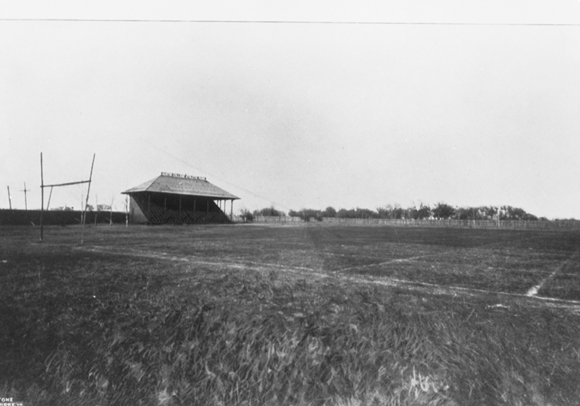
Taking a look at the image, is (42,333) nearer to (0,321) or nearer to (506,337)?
(0,321)

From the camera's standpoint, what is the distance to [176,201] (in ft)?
159

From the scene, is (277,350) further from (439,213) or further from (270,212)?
(439,213)

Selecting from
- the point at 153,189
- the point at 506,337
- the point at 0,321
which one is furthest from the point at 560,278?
the point at 153,189

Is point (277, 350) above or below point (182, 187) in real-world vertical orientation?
below

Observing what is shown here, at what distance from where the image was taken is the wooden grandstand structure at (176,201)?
1785 inches

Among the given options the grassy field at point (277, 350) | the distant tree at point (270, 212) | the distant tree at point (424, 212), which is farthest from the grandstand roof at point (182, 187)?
the distant tree at point (424, 212)

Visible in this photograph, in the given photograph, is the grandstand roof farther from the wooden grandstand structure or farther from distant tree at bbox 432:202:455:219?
distant tree at bbox 432:202:455:219

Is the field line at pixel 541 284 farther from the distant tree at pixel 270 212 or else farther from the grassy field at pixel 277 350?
the distant tree at pixel 270 212

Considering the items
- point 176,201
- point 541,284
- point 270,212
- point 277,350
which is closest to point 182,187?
point 176,201

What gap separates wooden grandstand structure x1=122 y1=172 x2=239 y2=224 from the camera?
149ft

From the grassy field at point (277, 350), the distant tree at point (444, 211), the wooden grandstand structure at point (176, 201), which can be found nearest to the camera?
the grassy field at point (277, 350)

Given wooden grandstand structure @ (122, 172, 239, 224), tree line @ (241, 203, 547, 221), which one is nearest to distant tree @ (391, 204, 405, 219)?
tree line @ (241, 203, 547, 221)

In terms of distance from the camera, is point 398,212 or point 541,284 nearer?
point 541,284

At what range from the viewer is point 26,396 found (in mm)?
4090
